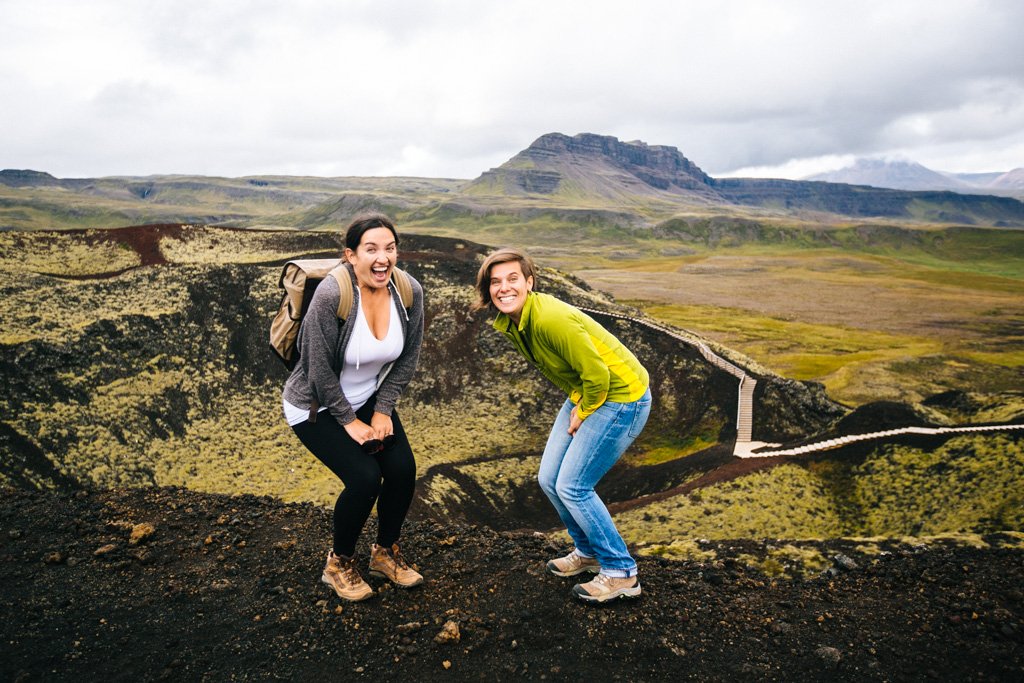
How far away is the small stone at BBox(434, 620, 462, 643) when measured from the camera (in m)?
6.38

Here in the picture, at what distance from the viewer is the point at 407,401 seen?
32.2m

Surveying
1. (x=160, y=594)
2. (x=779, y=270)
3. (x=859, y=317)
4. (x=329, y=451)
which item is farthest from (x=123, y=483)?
(x=779, y=270)

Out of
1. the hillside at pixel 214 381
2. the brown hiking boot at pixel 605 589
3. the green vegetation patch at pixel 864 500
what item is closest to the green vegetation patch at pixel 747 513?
Answer: the green vegetation patch at pixel 864 500

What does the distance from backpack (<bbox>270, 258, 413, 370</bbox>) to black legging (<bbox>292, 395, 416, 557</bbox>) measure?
33.8 inches

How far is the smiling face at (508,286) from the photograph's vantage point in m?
6.55

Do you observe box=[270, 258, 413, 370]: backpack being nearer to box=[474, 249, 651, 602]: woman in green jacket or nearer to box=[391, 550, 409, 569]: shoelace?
box=[474, 249, 651, 602]: woman in green jacket

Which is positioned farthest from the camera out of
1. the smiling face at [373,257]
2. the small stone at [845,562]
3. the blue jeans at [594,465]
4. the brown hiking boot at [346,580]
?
the small stone at [845,562]

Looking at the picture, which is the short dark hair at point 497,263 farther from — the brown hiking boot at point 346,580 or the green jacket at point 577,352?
the brown hiking boot at point 346,580

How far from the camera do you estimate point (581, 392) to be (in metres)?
6.97

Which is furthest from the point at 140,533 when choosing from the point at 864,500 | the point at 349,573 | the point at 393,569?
the point at 864,500

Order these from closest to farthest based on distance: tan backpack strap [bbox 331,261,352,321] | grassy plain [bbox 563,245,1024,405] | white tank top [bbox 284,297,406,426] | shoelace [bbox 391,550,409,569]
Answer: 1. tan backpack strap [bbox 331,261,352,321]
2. white tank top [bbox 284,297,406,426]
3. shoelace [bbox 391,550,409,569]
4. grassy plain [bbox 563,245,1024,405]

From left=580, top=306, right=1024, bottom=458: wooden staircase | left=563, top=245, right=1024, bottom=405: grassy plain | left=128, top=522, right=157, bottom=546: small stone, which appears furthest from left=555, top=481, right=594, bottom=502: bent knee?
left=563, top=245, right=1024, bottom=405: grassy plain

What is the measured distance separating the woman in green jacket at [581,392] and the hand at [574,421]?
12mm

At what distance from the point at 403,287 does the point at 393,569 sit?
3.53 m
